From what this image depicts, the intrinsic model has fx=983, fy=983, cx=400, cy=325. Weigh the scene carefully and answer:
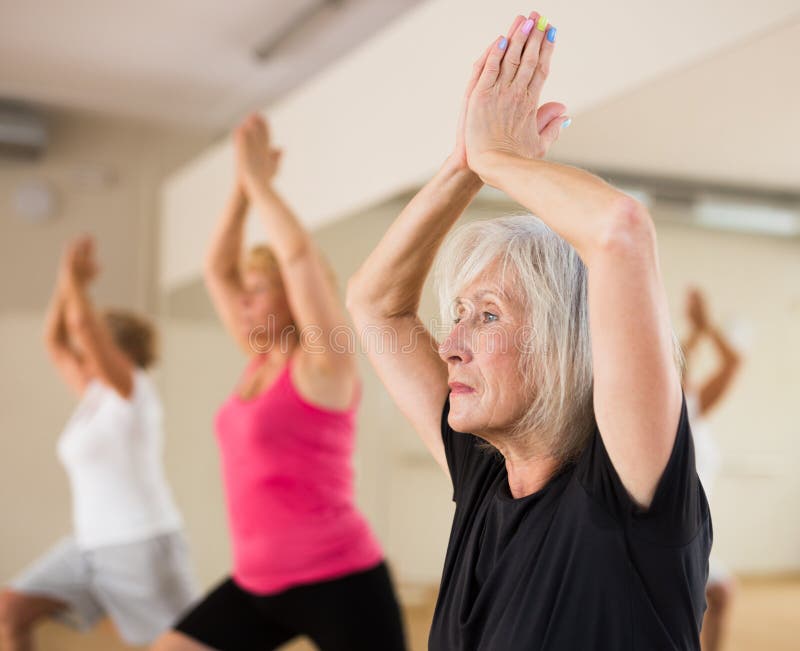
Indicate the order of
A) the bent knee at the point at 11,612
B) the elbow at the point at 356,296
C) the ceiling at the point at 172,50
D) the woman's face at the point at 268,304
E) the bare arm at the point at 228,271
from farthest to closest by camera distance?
1. the ceiling at the point at 172,50
2. the bent knee at the point at 11,612
3. the bare arm at the point at 228,271
4. the woman's face at the point at 268,304
5. the elbow at the point at 356,296

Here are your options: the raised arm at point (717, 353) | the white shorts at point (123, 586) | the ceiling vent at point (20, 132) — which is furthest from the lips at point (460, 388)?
the ceiling vent at point (20, 132)

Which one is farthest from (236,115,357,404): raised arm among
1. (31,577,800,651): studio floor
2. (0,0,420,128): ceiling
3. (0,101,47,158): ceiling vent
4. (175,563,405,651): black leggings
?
(0,101,47,158): ceiling vent

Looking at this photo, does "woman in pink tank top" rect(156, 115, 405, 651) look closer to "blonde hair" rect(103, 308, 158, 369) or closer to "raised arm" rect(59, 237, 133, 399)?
"raised arm" rect(59, 237, 133, 399)

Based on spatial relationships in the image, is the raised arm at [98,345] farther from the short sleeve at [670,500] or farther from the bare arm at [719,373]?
the short sleeve at [670,500]

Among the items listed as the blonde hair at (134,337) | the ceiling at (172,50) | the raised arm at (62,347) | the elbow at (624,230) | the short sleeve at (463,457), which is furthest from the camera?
the ceiling at (172,50)

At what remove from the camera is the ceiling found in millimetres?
3902

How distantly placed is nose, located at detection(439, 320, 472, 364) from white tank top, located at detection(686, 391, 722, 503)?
90 centimetres

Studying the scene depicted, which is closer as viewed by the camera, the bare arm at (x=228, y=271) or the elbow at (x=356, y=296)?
the elbow at (x=356, y=296)

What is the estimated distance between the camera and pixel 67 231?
5.39 m

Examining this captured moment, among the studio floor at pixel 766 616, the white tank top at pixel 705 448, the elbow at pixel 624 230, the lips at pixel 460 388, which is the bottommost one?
the studio floor at pixel 766 616

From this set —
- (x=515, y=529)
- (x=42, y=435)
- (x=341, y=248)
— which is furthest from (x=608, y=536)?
(x=42, y=435)

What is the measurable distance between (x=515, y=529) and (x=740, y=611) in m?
0.96

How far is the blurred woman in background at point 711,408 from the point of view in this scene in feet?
6.37

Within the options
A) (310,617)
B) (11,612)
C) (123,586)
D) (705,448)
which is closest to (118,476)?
(123,586)
